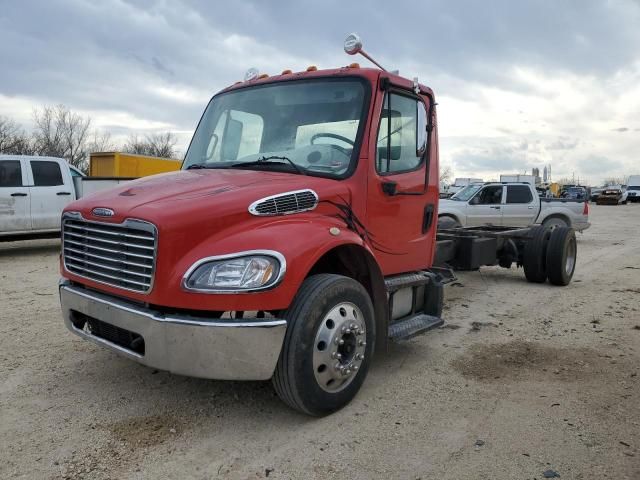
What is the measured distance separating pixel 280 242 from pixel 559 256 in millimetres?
6575

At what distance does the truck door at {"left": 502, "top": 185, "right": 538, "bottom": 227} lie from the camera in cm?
1507

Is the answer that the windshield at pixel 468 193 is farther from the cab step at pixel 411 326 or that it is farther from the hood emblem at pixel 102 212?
the hood emblem at pixel 102 212

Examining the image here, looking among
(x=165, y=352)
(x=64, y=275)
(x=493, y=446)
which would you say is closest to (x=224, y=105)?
(x=64, y=275)

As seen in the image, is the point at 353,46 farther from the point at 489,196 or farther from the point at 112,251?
the point at 489,196

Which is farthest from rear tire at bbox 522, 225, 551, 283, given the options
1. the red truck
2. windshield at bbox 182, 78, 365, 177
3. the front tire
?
the front tire

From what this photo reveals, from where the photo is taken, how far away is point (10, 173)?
423 inches

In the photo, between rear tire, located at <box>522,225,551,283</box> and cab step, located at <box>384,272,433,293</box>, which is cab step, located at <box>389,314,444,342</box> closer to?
cab step, located at <box>384,272,433,293</box>

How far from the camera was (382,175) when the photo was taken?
4.20 m

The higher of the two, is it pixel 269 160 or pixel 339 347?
pixel 269 160

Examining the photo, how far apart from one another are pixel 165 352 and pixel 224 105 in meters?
2.54

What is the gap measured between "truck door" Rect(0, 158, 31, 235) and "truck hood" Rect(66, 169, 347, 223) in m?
8.02

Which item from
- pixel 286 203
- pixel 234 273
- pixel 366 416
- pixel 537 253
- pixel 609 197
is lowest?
pixel 366 416

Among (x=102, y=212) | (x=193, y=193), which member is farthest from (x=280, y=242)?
(x=102, y=212)

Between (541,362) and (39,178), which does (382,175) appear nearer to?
(541,362)
